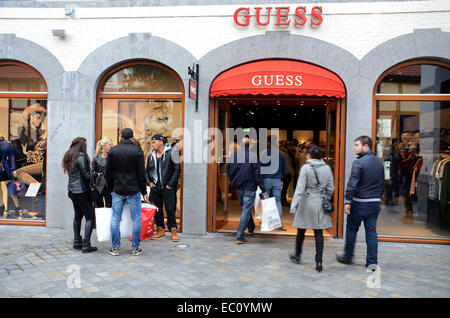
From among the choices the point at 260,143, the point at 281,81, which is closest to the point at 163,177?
the point at 281,81

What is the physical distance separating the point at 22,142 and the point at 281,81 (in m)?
6.01

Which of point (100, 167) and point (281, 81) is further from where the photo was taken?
point (281, 81)

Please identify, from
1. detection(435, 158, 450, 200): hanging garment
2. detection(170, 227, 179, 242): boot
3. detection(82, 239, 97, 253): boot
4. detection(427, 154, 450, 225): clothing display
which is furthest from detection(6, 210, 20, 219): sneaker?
detection(435, 158, 450, 200): hanging garment

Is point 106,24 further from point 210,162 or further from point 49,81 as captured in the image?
point 210,162

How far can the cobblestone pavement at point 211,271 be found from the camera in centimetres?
461

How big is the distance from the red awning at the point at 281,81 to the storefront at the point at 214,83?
5 centimetres

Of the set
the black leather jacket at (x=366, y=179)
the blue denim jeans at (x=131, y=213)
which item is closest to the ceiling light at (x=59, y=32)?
the blue denim jeans at (x=131, y=213)

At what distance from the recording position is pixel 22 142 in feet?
27.8

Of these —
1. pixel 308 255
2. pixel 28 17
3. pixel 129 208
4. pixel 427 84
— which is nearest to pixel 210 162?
pixel 129 208

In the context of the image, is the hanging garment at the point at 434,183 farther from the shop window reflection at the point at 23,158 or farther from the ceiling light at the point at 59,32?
the shop window reflection at the point at 23,158

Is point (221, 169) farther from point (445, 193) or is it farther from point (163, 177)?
point (445, 193)

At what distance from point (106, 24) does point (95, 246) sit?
4628mm

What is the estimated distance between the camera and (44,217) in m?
8.31

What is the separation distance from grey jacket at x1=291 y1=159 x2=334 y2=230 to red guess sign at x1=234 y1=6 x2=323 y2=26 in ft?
11.1
